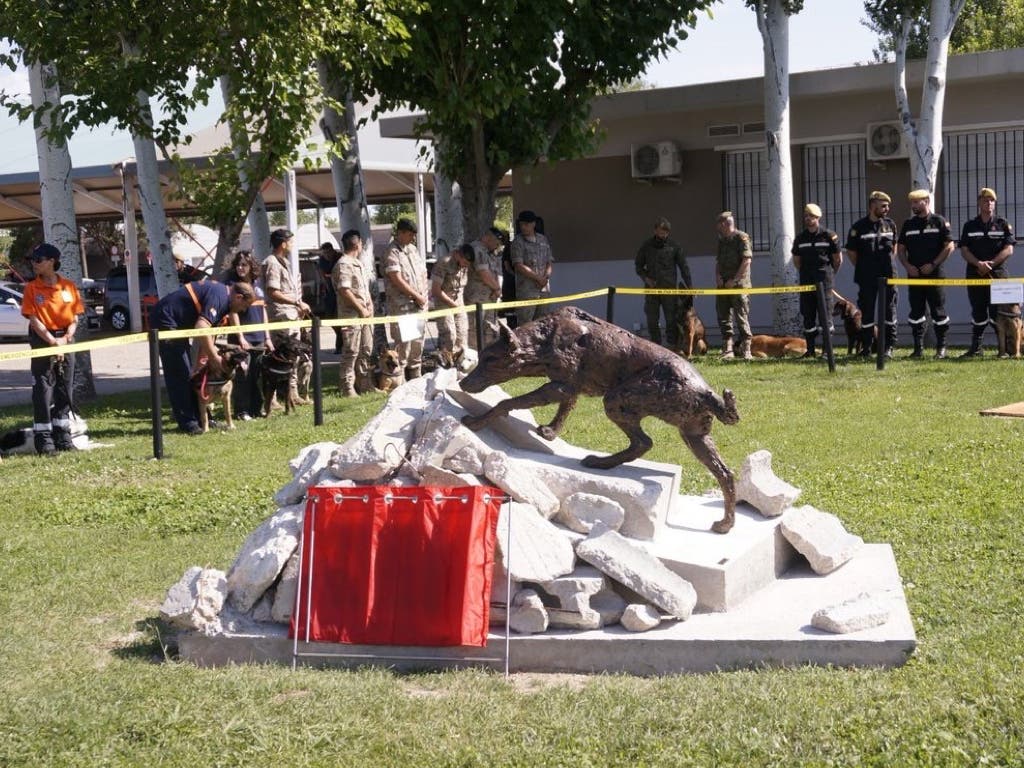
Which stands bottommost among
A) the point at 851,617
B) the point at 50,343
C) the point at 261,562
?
the point at 851,617

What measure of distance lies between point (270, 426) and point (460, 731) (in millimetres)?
7809

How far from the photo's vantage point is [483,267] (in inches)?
600

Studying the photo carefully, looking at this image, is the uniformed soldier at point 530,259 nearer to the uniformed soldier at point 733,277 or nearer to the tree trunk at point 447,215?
the tree trunk at point 447,215

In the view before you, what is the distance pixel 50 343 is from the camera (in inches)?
443

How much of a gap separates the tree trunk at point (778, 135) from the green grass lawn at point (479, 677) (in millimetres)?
7678

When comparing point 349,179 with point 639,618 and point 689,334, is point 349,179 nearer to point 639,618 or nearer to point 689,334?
point 689,334

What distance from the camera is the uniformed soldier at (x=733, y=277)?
16531 millimetres

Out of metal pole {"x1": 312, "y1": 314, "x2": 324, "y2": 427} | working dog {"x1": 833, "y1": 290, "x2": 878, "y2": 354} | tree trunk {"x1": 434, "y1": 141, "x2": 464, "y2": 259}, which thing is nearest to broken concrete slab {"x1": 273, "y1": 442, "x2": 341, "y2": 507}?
metal pole {"x1": 312, "y1": 314, "x2": 324, "y2": 427}

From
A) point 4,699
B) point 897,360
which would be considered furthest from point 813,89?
point 4,699

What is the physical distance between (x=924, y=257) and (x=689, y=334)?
125 inches

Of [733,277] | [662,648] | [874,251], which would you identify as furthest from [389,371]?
[662,648]

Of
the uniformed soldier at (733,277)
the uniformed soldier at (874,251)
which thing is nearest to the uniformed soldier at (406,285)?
the uniformed soldier at (733,277)

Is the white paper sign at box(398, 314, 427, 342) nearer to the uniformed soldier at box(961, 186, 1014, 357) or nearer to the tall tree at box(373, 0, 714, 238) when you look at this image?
the tall tree at box(373, 0, 714, 238)

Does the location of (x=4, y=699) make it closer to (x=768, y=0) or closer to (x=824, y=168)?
(x=768, y=0)
